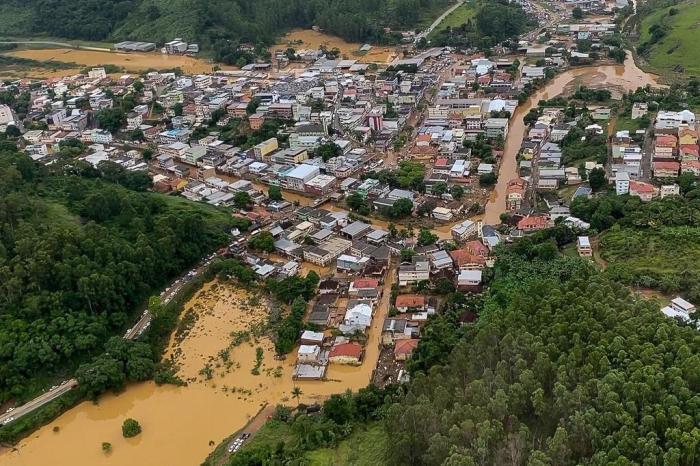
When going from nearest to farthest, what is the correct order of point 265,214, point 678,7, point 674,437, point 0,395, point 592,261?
1. point 674,437
2. point 0,395
3. point 592,261
4. point 265,214
5. point 678,7

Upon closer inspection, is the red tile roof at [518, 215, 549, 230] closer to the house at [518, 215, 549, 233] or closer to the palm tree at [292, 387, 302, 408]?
the house at [518, 215, 549, 233]

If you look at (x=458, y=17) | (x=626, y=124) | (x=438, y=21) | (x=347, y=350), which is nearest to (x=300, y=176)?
(x=347, y=350)

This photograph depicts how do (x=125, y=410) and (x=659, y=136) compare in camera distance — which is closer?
(x=125, y=410)

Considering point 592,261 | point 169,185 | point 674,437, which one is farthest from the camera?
point 169,185

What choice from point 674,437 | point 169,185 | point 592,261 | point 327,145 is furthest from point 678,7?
point 674,437

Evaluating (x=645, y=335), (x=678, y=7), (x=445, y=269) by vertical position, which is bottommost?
(x=445, y=269)

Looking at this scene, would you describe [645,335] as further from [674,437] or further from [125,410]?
[125,410]

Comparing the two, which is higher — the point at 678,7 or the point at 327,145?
the point at 678,7
